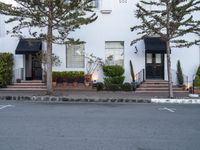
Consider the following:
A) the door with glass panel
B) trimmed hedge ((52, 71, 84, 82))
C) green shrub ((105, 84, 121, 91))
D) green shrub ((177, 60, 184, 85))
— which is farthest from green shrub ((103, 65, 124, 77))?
green shrub ((177, 60, 184, 85))

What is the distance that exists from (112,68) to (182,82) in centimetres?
466

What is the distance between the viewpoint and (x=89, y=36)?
25.9 m

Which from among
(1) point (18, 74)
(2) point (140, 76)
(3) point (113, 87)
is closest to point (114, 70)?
(3) point (113, 87)

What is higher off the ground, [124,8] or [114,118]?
[124,8]

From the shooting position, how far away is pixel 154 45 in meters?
25.0

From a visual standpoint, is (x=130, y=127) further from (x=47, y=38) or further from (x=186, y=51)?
(x=186, y=51)

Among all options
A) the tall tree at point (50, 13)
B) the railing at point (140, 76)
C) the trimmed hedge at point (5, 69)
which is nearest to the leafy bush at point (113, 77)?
the railing at point (140, 76)

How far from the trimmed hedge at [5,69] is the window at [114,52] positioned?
6277mm

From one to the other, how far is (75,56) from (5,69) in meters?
4.66

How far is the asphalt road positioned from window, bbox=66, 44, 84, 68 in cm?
1161

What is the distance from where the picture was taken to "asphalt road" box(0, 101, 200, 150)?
340 inches

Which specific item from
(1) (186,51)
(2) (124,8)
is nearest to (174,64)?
(1) (186,51)

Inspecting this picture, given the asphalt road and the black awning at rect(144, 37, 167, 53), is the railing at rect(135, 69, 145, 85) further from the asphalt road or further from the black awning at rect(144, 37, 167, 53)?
the asphalt road

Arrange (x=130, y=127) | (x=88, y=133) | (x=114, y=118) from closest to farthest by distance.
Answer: (x=88, y=133)
(x=130, y=127)
(x=114, y=118)
